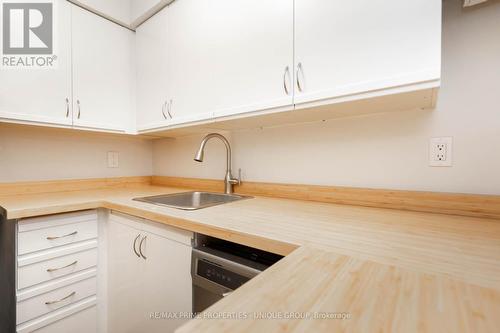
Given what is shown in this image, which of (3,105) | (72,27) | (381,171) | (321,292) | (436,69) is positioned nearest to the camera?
(321,292)

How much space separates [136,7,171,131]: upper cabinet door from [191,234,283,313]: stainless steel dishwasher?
0.88m

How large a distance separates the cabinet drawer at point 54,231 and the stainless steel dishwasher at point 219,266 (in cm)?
76

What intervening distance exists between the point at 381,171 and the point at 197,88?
1.00 meters

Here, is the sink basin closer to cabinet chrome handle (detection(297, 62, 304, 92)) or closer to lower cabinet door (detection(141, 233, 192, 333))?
lower cabinet door (detection(141, 233, 192, 333))

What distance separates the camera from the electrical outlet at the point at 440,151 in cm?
90

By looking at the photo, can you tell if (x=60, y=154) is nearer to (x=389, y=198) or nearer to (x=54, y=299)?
(x=54, y=299)

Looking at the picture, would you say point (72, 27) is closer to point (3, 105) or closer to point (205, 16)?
point (3, 105)

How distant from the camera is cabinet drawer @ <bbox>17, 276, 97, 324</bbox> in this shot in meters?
1.02

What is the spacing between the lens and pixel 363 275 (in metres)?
0.43

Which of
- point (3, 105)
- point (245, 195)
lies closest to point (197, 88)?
point (245, 195)

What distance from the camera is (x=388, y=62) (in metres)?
0.74

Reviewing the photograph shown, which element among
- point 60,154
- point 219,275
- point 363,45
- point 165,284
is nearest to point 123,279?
point 165,284

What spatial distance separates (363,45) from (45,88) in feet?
5.19

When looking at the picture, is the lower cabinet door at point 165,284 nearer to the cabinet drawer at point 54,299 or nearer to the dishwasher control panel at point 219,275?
the dishwasher control panel at point 219,275
